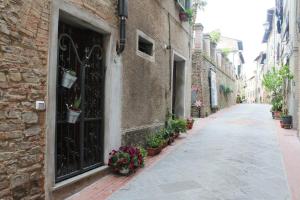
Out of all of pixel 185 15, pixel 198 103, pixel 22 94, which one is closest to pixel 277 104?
pixel 198 103

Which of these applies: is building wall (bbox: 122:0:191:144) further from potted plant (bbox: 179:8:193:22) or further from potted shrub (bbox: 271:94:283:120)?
potted shrub (bbox: 271:94:283:120)

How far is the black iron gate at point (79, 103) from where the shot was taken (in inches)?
195

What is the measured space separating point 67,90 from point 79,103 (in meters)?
0.29

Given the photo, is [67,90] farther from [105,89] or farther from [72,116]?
[105,89]

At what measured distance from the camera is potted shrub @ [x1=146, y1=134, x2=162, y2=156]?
7739 millimetres

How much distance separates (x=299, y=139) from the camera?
33.2 feet

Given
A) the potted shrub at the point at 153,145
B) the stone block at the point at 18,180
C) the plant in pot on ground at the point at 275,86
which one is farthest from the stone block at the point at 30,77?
the plant in pot on ground at the point at 275,86

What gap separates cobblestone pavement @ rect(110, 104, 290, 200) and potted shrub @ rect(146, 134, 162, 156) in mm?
355

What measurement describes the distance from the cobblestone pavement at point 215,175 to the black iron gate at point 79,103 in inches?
34.1

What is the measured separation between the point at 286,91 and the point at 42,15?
1418 centimetres

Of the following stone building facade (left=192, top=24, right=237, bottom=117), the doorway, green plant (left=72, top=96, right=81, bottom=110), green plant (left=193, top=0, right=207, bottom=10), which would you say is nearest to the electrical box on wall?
green plant (left=72, top=96, right=81, bottom=110)

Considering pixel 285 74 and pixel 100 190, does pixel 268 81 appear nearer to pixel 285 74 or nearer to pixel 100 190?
pixel 285 74

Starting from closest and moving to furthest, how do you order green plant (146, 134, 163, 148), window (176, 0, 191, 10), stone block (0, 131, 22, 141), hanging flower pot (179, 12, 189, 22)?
1. stone block (0, 131, 22, 141)
2. green plant (146, 134, 163, 148)
3. window (176, 0, 191, 10)
4. hanging flower pot (179, 12, 189, 22)

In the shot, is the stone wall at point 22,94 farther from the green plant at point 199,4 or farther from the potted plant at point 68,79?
the green plant at point 199,4
